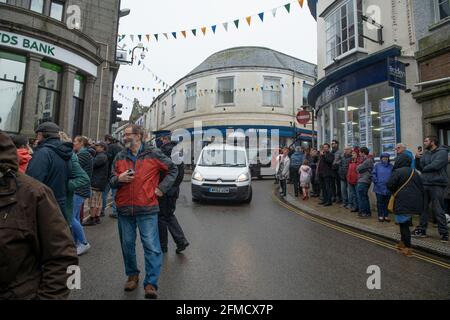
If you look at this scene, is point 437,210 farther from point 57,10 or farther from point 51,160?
point 57,10

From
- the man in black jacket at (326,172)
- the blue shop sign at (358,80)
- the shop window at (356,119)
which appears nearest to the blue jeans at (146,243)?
the man in black jacket at (326,172)

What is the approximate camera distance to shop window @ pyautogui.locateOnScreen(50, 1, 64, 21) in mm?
14125

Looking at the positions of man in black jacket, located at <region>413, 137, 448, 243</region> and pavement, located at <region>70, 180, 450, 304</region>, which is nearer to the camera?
pavement, located at <region>70, 180, 450, 304</region>

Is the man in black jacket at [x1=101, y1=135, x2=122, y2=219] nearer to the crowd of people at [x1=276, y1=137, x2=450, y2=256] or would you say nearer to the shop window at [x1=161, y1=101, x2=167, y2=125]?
the crowd of people at [x1=276, y1=137, x2=450, y2=256]

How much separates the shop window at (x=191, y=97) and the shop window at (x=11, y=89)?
1661 centimetres

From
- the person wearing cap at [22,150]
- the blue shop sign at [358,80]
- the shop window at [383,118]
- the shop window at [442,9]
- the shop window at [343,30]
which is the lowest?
the person wearing cap at [22,150]

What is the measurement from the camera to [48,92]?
13289 mm

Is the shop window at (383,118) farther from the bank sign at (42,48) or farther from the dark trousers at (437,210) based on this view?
the bank sign at (42,48)

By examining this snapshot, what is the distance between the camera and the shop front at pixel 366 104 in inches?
381

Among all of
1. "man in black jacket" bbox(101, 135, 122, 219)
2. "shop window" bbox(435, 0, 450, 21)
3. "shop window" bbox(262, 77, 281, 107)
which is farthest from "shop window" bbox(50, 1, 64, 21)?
"shop window" bbox(262, 77, 281, 107)

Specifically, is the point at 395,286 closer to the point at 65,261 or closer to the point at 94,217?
the point at 65,261

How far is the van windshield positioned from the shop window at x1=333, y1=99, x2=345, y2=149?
14.1ft

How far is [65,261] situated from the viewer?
1703 millimetres
